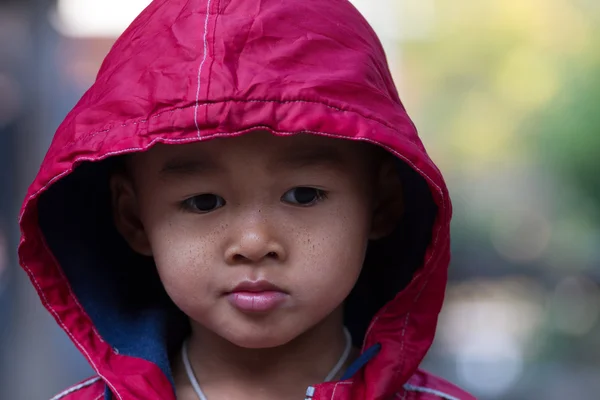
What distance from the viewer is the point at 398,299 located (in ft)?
5.19

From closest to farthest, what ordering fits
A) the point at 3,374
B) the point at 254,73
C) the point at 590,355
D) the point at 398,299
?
the point at 254,73 → the point at 398,299 → the point at 3,374 → the point at 590,355

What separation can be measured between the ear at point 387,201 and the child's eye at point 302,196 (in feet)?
0.59

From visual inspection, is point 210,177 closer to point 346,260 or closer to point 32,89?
point 346,260

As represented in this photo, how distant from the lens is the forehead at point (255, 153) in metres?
1.38

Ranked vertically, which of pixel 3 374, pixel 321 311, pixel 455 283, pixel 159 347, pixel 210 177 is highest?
pixel 210 177


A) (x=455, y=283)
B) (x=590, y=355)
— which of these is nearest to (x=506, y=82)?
(x=455, y=283)

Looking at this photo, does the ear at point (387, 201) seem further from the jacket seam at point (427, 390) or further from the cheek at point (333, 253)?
the jacket seam at point (427, 390)

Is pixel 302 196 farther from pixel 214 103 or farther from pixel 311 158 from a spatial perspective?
pixel 214 103

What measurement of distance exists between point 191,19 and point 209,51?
0.28 feet

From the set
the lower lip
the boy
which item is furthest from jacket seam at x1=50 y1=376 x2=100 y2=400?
the lower lip

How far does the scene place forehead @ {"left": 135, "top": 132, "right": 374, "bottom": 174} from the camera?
1384 millimetres

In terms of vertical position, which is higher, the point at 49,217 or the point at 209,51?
the point at 209,51

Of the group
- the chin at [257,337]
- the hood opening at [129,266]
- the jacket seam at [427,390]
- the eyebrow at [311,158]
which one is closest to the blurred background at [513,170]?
the hood opening at [129,266]

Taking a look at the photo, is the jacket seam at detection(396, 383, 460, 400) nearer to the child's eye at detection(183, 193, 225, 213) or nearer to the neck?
the neck
